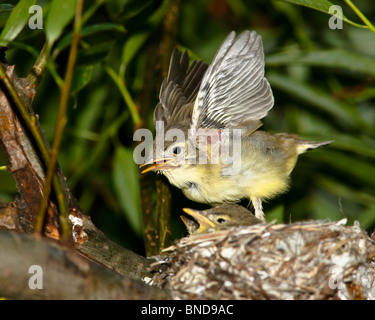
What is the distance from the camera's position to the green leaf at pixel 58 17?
2672 millimetres

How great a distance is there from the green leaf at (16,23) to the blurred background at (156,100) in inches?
50.0

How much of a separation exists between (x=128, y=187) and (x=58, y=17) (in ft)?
8.09

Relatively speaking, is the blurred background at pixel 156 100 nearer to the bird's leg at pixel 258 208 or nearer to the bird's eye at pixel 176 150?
the bird's leg at pixel 258 208

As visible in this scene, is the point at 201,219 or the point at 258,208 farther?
Result: the point at 258,208

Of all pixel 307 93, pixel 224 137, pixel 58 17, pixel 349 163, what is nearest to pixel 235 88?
pixel 224 137

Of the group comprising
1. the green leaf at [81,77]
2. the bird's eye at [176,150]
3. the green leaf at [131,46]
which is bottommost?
the bird's eye at [176,150]

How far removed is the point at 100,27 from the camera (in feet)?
11.8

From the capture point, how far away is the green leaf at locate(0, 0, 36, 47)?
281 cm

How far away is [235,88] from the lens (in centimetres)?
385

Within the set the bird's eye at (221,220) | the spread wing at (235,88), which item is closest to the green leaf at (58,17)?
the spread wing at (235,88)

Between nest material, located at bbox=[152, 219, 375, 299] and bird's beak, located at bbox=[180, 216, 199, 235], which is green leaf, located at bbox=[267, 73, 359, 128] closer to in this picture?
bird's beak, located at bbox=[180, 216, 199, 235]

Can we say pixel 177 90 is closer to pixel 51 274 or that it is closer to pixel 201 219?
pixel 201 219
